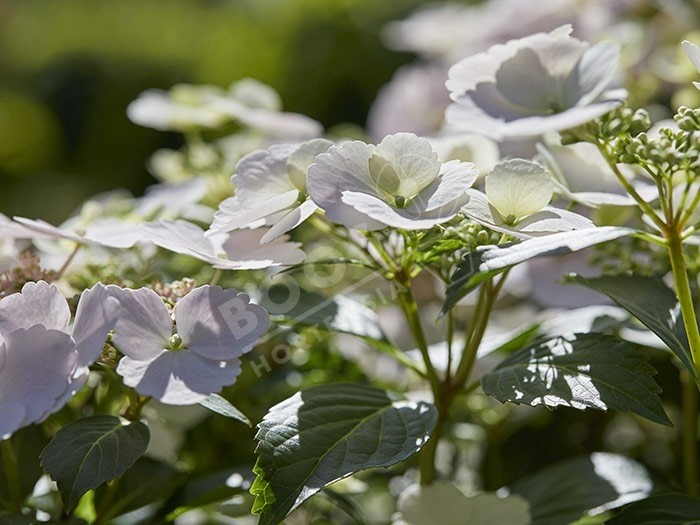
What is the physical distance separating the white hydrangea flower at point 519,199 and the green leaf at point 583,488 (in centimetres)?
25

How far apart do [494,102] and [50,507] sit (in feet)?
1.64

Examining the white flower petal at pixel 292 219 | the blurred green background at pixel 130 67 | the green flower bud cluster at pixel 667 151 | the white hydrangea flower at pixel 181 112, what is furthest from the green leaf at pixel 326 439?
the blurred green background at pixel 130 67

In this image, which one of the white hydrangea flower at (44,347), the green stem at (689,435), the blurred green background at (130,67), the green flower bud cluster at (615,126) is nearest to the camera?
the white hydrangea flower at (44,347)

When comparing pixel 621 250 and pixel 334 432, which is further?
pixel 621 250

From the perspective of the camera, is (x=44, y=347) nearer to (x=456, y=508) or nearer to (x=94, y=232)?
(x=94, y=232)

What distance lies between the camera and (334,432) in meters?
0.59

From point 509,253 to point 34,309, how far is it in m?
0.30

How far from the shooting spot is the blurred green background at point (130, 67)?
291 cm

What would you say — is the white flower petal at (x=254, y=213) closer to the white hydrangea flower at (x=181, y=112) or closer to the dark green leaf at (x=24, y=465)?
the dark green leaf at (x=24, y=465)

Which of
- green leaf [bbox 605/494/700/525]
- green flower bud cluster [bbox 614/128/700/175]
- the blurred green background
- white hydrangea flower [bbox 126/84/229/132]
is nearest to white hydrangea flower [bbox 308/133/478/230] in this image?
green flower bud cluster [bbox 614/128/700/175]

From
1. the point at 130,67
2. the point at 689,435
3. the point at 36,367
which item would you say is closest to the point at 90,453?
the point at 36,367

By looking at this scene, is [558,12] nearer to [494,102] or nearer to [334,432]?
[494,102]

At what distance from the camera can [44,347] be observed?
52 cm

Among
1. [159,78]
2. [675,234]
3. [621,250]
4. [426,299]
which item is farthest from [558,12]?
[159,78]
